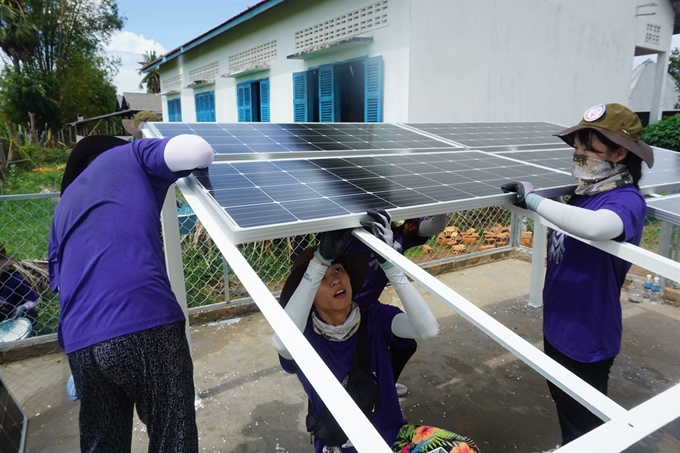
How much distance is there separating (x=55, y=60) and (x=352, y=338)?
3231 centimetres

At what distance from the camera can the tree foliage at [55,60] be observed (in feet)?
79.3

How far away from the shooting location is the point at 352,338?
219 centimetres

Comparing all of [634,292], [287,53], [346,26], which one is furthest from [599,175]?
[287,53]

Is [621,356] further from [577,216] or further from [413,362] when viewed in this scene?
[577,216]

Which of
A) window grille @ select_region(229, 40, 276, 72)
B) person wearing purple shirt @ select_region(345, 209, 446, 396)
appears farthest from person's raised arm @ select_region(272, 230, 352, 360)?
window grille @ select_region(229, 40, 276, 72)

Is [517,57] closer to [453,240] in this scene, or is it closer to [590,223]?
[453,240]

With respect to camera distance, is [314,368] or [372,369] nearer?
[314,368]

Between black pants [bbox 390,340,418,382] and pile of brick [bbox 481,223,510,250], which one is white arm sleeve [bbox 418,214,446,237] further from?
pile of brick [bbox 481,223,510,250]

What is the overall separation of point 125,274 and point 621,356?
425 cm

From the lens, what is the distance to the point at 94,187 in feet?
5.88

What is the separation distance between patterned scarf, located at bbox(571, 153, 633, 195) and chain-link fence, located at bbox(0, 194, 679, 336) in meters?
2.52

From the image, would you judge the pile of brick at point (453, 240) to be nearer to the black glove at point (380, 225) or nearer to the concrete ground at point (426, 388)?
the concrete ground at point (426, 388)

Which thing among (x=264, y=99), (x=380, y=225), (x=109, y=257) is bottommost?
(x=109, y=257)

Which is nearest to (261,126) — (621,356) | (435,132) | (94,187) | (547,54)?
(435,132)
